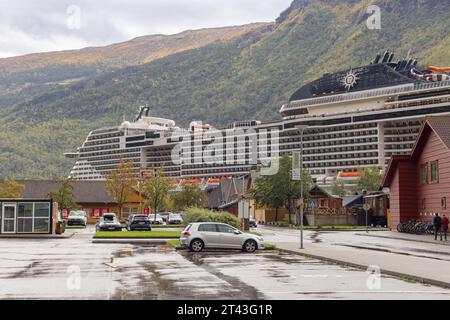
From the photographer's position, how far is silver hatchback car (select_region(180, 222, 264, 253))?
30375 mm

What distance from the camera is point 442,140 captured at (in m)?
47.5

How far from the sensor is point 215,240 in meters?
30.5

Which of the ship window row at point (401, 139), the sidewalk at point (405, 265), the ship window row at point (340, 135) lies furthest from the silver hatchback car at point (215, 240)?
the ship window row at point (401, 139)

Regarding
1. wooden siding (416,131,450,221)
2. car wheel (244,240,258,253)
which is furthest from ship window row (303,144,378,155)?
car wheel (244,240,258,253)

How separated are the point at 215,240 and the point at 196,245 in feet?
3.01

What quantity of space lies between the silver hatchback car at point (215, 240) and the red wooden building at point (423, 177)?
73.0 ft

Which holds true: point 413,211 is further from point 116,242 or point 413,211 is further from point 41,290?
point 41,290

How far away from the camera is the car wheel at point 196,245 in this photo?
30312 millimetres

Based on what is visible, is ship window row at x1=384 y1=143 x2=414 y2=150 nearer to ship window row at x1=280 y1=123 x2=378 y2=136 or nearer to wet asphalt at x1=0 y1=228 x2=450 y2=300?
ship window row at x1=280 y1=123 x2=378 y2=136

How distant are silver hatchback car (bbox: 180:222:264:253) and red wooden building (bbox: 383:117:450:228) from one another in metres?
22.2

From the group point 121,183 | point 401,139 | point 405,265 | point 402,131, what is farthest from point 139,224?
point 402,131
